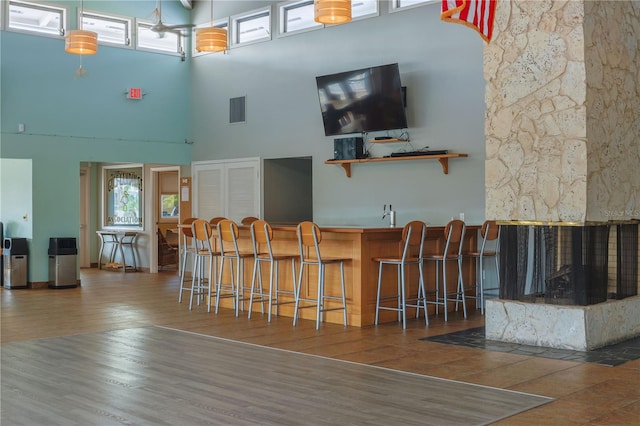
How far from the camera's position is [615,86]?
20.2 feet

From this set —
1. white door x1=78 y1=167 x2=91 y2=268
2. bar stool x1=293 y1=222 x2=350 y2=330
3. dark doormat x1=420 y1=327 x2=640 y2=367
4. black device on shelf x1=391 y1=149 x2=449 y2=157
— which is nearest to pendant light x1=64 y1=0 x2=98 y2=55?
bar stool x1=293 y1=222 x2=350 y2=330

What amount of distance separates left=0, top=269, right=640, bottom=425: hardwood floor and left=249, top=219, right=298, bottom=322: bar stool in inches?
10.6

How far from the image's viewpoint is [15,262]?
10680 millimetres

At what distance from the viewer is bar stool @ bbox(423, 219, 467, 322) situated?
736 cm

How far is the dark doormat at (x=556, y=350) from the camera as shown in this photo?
5.51 meters

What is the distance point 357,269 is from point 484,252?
1.73 metres

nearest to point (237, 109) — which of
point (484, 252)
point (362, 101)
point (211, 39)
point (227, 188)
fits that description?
point (227, 188)

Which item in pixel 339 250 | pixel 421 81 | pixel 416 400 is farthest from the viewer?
pixel 421 81

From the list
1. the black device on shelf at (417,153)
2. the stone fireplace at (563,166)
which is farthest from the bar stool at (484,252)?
the stone fireplace at (563,166)

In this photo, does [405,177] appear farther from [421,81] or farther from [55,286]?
[55,286]

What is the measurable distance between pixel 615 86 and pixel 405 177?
345 centimetres

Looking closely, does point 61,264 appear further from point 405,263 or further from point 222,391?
point 222,391

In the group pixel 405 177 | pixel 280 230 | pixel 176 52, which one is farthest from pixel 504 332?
pixel 176 52

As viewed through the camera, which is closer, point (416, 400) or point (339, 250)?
point (416, 400)
